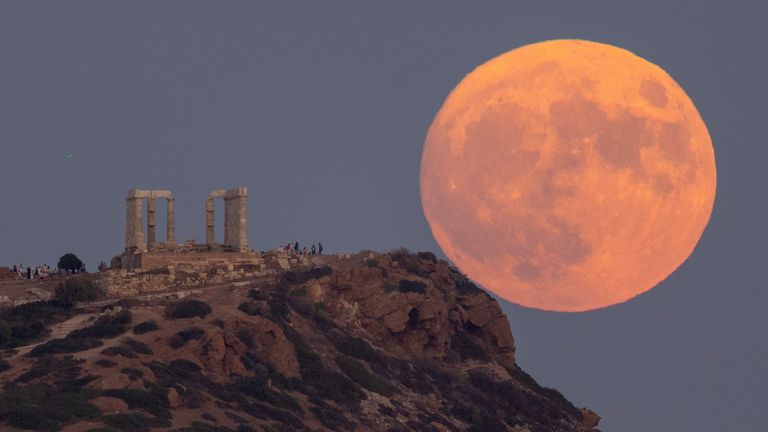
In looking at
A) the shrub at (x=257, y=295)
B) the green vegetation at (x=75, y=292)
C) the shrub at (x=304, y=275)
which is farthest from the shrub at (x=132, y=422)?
the shrub at (x=304, y=275)

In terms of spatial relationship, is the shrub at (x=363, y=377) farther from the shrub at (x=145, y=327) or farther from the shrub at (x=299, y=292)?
the shrub at (x=145, y=327)

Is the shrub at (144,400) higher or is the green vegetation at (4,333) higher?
the green vegetation at (4,333)

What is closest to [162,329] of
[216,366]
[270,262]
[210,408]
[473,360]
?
[216,366]

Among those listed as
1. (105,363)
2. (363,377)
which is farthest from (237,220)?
(105,363)

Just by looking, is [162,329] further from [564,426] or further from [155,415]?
[564,426]

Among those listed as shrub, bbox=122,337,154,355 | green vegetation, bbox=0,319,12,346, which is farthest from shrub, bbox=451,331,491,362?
green vegetation, bbox=0,319,12,346

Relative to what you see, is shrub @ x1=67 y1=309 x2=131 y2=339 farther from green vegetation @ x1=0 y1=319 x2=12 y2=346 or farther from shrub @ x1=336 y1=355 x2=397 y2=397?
shrub @ x1=336 y1=355 x2=397 y2=397
